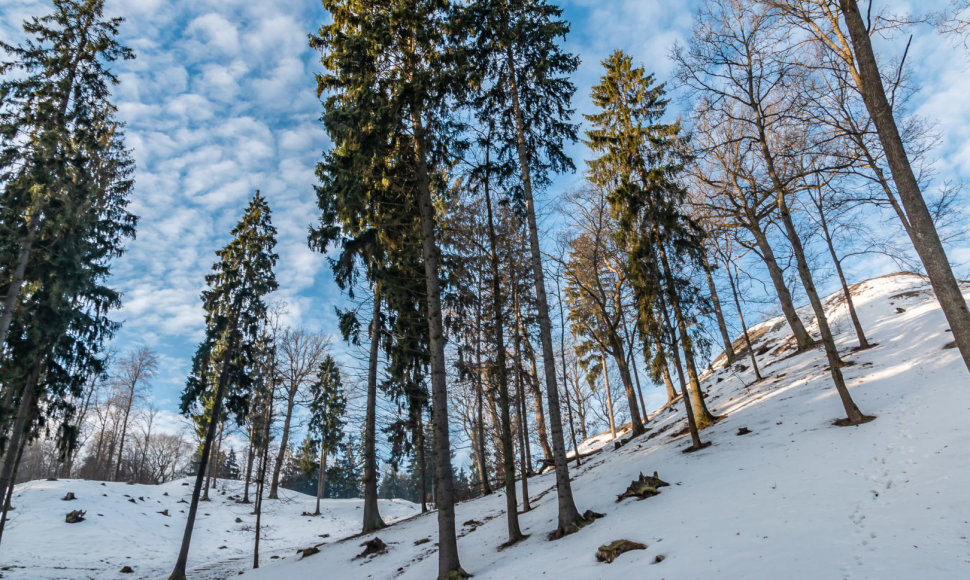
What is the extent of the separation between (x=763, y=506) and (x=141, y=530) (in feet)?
93.5

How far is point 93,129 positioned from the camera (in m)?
14.0

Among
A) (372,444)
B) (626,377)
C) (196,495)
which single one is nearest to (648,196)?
(626,377)

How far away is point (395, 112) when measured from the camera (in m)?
9.52

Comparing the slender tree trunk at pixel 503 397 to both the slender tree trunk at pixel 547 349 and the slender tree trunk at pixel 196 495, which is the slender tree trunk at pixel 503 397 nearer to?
the slender tree trunk at pixel 547 349

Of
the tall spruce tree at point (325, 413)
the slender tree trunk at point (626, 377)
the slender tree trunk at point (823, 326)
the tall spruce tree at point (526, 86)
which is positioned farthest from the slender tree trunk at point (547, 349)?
the tall spruce tree at point (325, 413)

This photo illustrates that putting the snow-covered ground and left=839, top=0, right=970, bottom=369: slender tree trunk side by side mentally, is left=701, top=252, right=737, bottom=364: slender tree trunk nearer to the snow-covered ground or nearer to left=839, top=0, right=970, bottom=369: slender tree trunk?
the snow-covered ground

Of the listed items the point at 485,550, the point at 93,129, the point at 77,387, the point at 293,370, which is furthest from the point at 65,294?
the point at 485,550

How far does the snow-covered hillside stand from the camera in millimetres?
16469

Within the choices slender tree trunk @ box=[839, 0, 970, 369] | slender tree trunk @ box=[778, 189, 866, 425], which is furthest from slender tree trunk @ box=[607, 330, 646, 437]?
slender tree trunk @ box=[839, 0, 970, 369]

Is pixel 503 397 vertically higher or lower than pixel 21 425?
lower

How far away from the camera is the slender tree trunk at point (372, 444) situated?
1602 centimetres

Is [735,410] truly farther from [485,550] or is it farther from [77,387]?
[77,387]

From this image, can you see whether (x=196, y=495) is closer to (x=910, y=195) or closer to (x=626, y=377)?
(x=626, y=377)

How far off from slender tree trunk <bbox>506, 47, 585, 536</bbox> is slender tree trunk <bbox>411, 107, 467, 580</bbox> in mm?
2220
